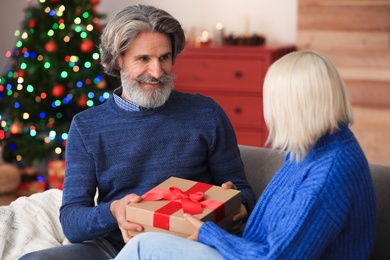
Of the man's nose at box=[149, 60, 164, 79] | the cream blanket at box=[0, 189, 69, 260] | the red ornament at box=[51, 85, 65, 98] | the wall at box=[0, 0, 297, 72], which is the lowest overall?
the cream blanket at box=[0, 189, 69, 260]

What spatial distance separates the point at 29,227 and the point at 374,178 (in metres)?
1.22

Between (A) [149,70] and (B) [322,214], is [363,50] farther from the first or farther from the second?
(B) [322,214]

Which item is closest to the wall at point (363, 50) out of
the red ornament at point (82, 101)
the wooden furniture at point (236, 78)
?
the wooden furniture at point (236, 78)

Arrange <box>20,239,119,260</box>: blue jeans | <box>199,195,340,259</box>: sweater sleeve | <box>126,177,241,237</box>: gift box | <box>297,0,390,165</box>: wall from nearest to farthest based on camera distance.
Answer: <box>199,195,340,259</box>: sweater sleeve
<box>126,177,241,237</box>: gift box
<box>20,239,119,260</box>: blue jeans
<box>297,0,390,165</box>: wall

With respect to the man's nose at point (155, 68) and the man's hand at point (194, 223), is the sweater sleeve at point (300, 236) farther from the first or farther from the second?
the man's nose at point (155, 68)

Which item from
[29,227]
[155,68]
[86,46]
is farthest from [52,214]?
[86,46]

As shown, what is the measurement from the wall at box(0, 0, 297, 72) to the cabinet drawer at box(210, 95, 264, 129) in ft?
1.86

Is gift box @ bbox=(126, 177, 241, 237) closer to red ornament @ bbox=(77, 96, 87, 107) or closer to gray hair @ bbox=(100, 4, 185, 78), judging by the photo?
gray hair @ bbox=(100, 4, 185, 78)

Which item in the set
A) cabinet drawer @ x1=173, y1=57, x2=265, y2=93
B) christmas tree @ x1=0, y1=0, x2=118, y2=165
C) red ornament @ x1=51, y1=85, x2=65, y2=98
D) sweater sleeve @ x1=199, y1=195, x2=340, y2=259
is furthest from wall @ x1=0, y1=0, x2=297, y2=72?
sweater sleeve @ x1=199, y1=195, x2=340, y2=259

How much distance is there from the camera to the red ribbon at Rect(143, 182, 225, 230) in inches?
79.5

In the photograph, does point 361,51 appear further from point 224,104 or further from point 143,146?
→ point 143,146

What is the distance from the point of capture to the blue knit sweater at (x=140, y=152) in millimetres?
2357

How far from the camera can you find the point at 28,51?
14.9 feet

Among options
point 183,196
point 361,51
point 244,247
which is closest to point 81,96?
point 361,51
